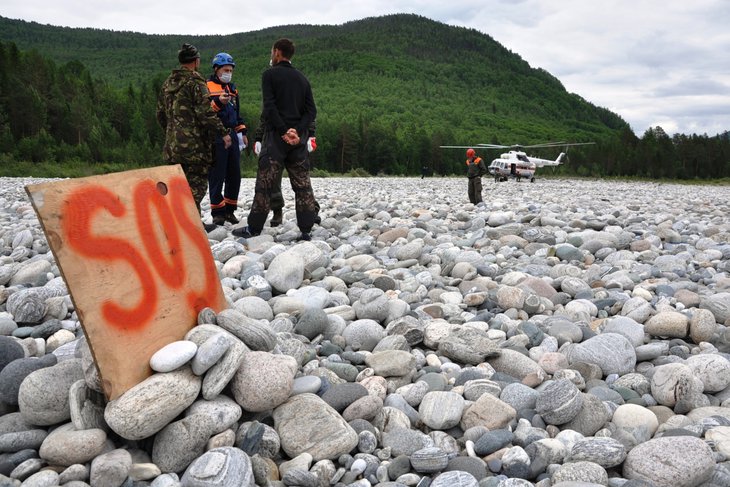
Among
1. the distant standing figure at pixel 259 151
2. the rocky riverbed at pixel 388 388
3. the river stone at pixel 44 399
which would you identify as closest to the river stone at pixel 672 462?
the rocky riverbed at pixel 388 388

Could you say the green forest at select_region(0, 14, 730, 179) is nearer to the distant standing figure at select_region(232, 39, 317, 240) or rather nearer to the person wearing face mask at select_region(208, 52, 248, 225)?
the person wearing face mask at select_region(208, 52, 248, 225)

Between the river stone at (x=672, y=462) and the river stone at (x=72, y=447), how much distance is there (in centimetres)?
204

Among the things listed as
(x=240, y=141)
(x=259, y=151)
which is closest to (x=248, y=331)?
(x=259, y=151)

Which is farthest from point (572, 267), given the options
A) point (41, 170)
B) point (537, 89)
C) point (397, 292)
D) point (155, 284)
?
point (537, 89)

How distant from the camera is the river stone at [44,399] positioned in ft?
7.36

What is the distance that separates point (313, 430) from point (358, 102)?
4330 inches

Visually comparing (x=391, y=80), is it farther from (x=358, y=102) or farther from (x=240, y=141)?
(x=240, y=141)

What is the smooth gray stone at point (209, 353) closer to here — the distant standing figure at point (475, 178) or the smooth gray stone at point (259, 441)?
the smooth gray stone at point (259, 441)

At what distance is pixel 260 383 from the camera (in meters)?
2.36

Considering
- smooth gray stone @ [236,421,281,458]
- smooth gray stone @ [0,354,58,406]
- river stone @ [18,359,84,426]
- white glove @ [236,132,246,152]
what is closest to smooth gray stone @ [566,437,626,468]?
smooth gray stone @ [236,421,281,458]

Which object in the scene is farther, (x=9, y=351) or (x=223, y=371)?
(x=9, y=351)

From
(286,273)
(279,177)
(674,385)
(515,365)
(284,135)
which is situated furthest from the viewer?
(279,177)

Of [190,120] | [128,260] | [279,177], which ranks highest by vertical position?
[190,120]

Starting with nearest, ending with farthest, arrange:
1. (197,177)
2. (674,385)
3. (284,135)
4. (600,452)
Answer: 1. (600,452)
2. (674,385)
3. (284,135)
4. (197,177)
